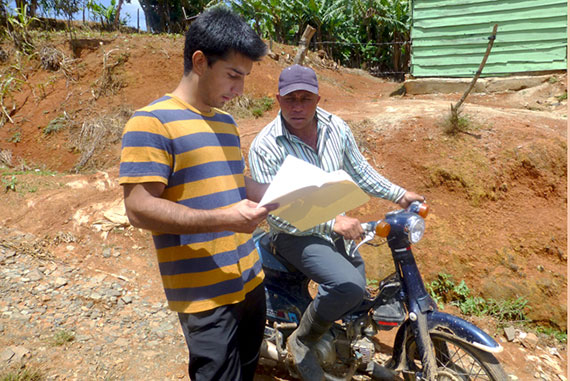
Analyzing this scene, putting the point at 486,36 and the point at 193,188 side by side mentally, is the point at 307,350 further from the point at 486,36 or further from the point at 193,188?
the point at 486,36

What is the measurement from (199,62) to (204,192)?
0.51 meters

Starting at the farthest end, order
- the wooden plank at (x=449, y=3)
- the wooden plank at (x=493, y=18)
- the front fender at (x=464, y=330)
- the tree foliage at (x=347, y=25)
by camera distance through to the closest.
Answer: the tree foliage at (x=347, y=25)
the wooden plank at (x=449, y=3)
the wooden plank at (x=493, y=18)
the front fender at (x=464, y=330)

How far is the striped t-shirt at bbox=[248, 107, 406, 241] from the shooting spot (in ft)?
7.55

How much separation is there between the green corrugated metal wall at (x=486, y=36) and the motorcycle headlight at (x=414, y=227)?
847cm

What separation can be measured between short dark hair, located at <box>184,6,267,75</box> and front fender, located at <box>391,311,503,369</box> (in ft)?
5.57

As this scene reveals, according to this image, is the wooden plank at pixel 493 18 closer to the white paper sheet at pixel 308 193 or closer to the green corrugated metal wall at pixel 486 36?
the green corrugated metal wall at pixel 486 36

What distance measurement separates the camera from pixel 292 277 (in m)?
2.71

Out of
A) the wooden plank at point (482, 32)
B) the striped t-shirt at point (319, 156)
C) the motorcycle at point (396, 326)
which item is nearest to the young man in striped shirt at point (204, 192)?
the striped t-shirt at point (319, 156)

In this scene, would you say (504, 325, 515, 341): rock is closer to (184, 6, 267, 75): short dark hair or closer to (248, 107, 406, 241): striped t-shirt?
(248, 107, 406, 241): striped t-shirt

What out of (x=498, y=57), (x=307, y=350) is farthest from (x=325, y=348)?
(x=498, y=57)

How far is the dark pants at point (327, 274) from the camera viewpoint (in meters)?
2.24

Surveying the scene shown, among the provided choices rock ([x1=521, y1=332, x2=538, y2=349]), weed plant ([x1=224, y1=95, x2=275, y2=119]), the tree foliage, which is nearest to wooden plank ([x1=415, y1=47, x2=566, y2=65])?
weed plant ([x1=224, y1=95, x2=275, y2=119])

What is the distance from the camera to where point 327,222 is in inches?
88.8

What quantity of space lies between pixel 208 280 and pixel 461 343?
144 cm
